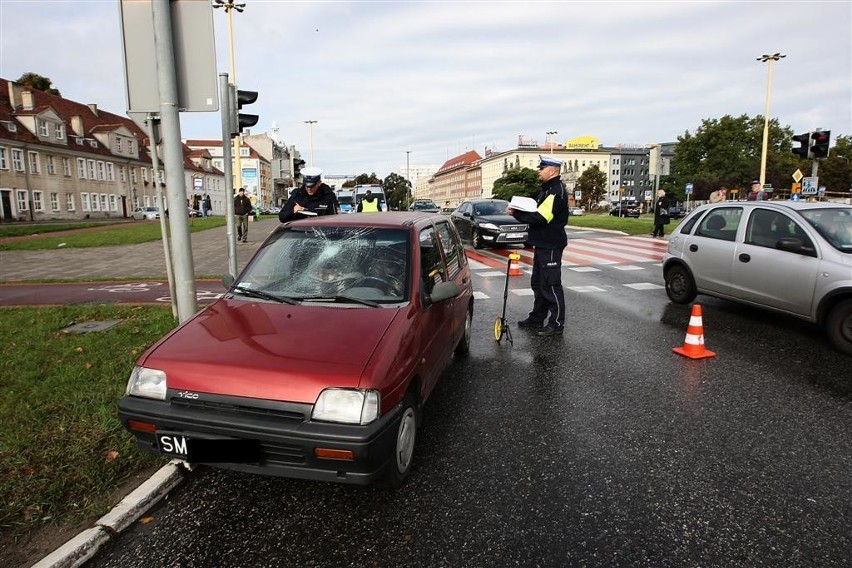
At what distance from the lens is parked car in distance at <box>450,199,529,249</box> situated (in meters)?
16.6

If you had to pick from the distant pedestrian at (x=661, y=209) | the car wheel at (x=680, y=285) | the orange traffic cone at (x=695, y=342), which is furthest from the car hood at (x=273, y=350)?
the distant pedestrian at (x=661, y=209)

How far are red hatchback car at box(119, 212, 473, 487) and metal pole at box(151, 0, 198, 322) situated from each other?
1568 millimetres

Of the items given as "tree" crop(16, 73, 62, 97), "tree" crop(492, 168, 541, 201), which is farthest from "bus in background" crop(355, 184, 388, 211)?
"tree" crop(492, 168, 541, 201)

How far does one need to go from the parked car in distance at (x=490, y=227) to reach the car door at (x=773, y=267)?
8.86m

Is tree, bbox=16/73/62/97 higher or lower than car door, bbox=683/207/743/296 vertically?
higher

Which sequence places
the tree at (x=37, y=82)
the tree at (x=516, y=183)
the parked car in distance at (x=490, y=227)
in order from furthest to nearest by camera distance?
the tree at (x=516, y=183) < the tree at (x=37, y=82) < the parked car in distance at (x=490, y=227)

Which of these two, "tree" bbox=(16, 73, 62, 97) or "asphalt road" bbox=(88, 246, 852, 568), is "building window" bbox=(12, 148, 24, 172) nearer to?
"tree" bbox=(16, 73, 62, 97)

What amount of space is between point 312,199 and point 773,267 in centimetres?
639

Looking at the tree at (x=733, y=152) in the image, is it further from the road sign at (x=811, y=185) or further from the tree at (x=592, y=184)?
the road sign at (x=811, y=185)

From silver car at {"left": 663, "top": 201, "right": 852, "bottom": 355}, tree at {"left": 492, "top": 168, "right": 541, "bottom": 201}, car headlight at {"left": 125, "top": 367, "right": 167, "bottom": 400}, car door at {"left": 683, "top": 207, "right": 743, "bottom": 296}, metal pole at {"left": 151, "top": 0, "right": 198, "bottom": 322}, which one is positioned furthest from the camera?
tree at {"left": 492, "top": 168, "right": 541, "bottom": 201}

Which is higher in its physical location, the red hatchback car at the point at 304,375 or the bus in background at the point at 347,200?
the bus in background at the point at 347,200

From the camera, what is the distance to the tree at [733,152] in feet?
217

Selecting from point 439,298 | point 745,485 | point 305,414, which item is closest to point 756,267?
point 745,485

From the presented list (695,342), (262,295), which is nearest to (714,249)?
(695,342)
